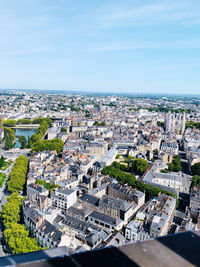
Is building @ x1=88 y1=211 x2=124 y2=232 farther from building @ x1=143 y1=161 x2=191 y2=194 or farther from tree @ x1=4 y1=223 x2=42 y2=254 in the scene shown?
building @ x1=143 y1=161 x2=191 y2=194

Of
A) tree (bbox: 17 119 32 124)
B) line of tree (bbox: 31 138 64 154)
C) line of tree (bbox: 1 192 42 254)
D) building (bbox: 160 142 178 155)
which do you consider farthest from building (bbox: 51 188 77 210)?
tree (bbox: 17 119 32 124)

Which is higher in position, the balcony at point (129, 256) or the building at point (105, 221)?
the balcony at point (129, 256)

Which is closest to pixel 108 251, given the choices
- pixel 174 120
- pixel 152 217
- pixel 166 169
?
pixel 152 217

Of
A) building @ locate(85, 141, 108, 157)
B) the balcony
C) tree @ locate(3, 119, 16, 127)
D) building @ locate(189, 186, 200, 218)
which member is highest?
the balcony

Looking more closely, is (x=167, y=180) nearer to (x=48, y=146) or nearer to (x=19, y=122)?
(x=48, y=146)

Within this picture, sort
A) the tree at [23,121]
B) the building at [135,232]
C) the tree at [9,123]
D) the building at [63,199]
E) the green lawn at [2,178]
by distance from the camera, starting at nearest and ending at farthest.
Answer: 1. the building at [135,232]
2. the building at [63,199]
3. the green lawn at [2,178]
4. the tree at [9,123]
5. the tree at [23,121]

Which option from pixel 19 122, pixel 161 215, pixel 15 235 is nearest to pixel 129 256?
pixel 15 235

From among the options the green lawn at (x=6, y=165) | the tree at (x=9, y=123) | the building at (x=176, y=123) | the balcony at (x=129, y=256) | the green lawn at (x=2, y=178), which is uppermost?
the balcony at (x=129, y=256)

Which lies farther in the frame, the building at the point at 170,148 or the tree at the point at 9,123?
the tree at the point at 9,123

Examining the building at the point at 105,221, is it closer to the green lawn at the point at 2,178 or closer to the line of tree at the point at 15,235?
the line of tree at the point at 15,235

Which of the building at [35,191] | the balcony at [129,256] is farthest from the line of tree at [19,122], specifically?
the balcony at [129,256]

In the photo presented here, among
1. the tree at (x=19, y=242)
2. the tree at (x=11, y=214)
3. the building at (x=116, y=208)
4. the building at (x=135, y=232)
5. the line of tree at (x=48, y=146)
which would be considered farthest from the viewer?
the line of tree at (x=48, y=146)
